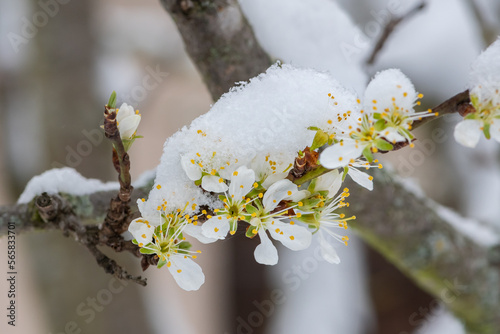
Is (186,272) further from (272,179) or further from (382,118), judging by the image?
(382,118)

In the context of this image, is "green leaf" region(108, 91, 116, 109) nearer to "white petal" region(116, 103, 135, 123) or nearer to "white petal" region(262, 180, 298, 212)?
"white petal" region(116, 103, 135, 123)

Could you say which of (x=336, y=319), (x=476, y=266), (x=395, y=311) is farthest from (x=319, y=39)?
(x=336, y=319)

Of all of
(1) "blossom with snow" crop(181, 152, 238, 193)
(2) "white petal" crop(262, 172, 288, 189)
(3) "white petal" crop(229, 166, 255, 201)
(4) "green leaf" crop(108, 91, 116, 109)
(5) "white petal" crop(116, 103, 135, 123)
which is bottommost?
(2) "white petal" crop(262, 172, 288, 189)

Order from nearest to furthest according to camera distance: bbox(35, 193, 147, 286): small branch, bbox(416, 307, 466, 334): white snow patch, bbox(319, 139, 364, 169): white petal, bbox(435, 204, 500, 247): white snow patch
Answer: bbox(319, 139, 364, 169): white petal, bbox(35, 193, 147, 286): small branch, bbox(435, 204, 500, 247): white snow patch, bbox(416, 307, 466, 334): white snow patch

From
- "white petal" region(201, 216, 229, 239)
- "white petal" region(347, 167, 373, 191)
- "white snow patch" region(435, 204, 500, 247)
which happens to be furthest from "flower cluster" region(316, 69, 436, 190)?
"white snow patch" region(435, 204, 500, 247)

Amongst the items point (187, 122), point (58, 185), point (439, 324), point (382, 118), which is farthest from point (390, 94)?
point (187, 122)

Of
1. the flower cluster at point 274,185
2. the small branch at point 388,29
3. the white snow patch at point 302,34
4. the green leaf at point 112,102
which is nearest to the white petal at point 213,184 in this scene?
the flower cluster at point 274,185

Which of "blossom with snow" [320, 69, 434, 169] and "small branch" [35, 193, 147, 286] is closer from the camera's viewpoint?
"blossom with snow" [320, 69, 434, 169]
